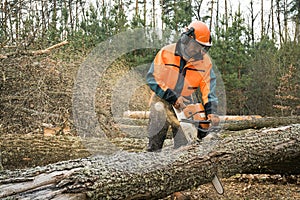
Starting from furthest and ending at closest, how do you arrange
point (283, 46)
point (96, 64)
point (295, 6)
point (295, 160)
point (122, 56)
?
point (295, 6)
point (283, 46)
point (122, 56)
point (96, 64)
point (295, 160)

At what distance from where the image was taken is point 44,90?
Answer: 19.0ft

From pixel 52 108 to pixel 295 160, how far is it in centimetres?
355

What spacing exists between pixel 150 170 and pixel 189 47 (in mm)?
1250

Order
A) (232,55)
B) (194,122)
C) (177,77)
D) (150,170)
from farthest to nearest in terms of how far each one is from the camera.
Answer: (232,55)
(177,77)
(194,122)
(150,170)

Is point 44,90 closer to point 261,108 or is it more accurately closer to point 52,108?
point 52,108

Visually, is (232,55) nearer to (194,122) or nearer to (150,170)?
(194,122)

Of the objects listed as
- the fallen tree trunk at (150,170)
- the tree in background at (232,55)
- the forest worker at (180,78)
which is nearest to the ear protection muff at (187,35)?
the forest worker at (180,78)

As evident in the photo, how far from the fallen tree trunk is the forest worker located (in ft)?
1.24

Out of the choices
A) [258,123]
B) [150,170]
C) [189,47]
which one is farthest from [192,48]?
[258,123]

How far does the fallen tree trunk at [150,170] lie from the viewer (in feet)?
7.11

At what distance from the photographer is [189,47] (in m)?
3.39

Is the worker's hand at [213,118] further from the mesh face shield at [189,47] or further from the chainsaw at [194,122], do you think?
the mesh face shield at [189,47]

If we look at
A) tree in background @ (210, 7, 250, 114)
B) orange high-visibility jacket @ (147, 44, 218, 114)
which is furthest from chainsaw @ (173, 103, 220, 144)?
tree in background @ (210, 7, 250, 114)

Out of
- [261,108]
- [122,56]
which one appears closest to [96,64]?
[122,56]
